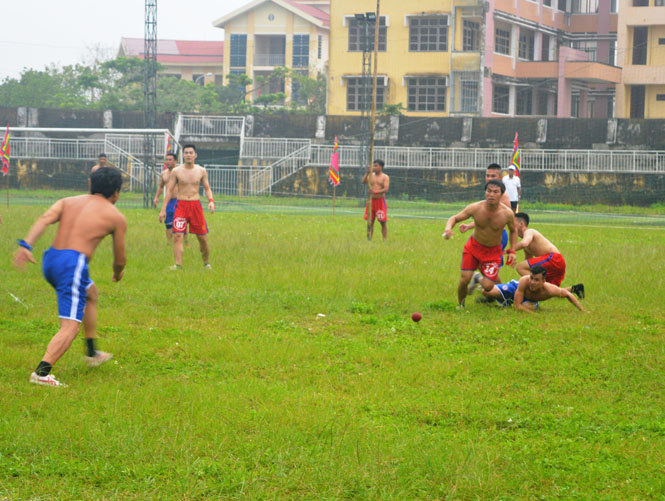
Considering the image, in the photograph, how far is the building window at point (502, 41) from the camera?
5038cm

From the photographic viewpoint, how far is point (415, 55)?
50688mm

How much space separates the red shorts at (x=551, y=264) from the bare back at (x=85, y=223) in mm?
5837

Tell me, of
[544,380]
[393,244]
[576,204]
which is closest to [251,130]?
[576,204]

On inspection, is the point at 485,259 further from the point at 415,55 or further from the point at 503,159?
the point at 415,55

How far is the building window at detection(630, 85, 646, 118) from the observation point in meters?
52.0

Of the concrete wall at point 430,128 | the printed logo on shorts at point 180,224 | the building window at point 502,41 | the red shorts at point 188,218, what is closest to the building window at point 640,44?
the building window at point 502,41

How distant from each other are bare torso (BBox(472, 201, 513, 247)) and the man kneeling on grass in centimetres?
Result: 60

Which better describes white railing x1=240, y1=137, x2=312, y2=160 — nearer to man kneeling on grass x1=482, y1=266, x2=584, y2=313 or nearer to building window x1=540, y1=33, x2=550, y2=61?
building window x1=540, y1=33, x2=550, y2=61

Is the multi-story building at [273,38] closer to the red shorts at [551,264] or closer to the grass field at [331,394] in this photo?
the grass field at [331,394]

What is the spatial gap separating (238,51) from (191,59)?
27.0ft

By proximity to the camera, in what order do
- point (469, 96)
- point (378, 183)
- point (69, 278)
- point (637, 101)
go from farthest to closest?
point (637, 101)
point (469, 96)
point (378, 183)
point (69, 278)

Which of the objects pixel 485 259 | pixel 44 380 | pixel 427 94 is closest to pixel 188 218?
pixel 485 259

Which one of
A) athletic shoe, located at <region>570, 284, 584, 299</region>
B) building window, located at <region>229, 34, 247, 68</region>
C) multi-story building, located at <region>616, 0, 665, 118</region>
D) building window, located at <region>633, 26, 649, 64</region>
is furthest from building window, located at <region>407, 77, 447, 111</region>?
athletic shoe, located at <region>570, 284, 584, 299</region>

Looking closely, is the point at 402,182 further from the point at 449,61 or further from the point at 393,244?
the point at 393,244
